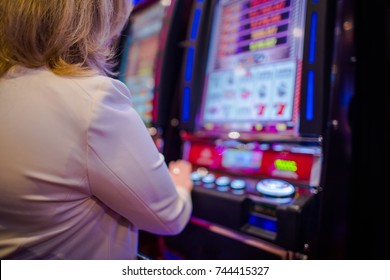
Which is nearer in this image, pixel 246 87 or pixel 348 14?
pixel 348 14

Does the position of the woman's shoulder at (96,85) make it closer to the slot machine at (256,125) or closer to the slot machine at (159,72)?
the slot machine at (256,125)

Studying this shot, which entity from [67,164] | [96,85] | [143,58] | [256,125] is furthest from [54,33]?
[143,58]

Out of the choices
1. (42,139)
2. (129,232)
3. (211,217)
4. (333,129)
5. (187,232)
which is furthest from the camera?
(187,232)

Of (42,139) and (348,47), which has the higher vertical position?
(348,47)

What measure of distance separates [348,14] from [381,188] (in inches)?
29.4

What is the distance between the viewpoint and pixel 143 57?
6.92 feet

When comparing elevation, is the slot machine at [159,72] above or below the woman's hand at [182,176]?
above

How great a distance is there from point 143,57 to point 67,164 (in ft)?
4.81

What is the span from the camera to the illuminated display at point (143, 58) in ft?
6.47

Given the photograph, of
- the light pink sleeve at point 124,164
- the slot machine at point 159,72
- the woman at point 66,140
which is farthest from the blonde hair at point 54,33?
the slot machine at point 159,72

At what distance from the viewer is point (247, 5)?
1.49 m

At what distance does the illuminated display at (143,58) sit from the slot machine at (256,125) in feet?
1.30

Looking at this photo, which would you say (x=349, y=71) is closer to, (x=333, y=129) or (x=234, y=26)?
(x=333, y=129)

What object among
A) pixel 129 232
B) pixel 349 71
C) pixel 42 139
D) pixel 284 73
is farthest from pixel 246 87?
pixel 42 139
